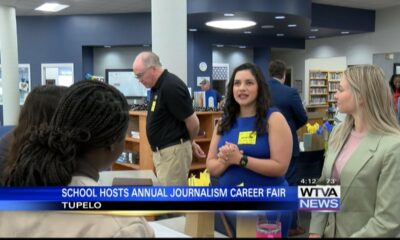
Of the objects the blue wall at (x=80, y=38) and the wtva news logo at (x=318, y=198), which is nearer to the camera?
the wtva news logo at (x=318, y=198)

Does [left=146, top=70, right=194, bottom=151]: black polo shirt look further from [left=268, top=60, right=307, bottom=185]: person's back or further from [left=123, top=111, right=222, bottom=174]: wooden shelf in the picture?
[left=123, top=111, right=222, bottom=174]: wooden shelf

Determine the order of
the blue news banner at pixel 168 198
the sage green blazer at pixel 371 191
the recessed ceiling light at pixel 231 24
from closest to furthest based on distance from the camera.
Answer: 1. the blue news banner at pixel 168 198
2. the sage green blazer at pixel 371 191
3. the recessed ceiling light at pixel 231 24

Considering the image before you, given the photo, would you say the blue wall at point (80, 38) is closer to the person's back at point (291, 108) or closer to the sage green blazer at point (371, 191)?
the person's back at point (291, 108)

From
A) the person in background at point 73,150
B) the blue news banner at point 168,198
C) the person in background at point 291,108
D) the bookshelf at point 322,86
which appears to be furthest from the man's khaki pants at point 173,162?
the bookshelf at point 322,86

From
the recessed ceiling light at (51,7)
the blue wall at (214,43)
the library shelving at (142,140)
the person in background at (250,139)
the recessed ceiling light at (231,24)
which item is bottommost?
the library shelving at (142,140)

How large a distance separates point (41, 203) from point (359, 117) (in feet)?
4.57

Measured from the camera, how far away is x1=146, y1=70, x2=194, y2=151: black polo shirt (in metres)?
3.16

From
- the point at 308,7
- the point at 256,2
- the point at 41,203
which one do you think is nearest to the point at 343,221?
the point at 41,203

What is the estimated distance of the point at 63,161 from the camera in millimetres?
956

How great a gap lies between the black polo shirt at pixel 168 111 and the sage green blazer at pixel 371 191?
5.49 feet

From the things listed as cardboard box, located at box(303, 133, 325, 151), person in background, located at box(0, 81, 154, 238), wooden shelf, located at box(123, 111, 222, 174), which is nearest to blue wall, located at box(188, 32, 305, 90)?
wooden shelf, located at box(123, 111, 222, 174)

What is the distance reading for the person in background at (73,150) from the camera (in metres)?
0.90

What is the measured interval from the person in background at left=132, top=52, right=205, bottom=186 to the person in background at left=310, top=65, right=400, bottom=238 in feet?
5.08

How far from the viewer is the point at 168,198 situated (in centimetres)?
79
